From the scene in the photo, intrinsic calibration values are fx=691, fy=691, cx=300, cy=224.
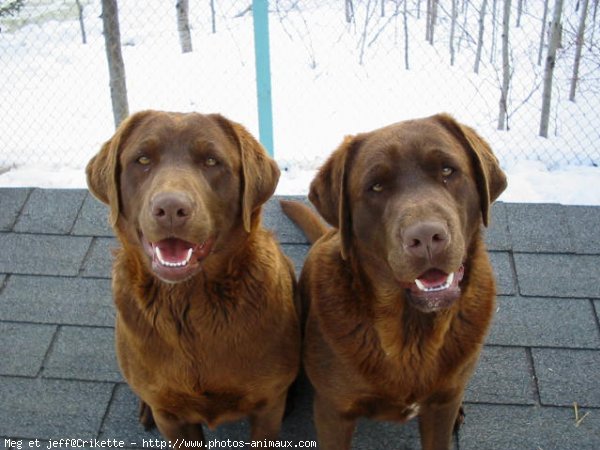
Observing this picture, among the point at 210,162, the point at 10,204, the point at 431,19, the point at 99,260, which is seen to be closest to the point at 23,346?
the point at 99,260

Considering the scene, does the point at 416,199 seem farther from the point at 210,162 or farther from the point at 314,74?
the point at 314,74

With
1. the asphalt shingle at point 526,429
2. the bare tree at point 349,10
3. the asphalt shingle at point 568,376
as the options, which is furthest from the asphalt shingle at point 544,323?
the bare tree at point 349,10

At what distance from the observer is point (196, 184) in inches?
95.1

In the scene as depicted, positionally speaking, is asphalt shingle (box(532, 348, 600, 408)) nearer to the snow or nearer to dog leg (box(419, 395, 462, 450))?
dog leg (box(419, 395, 462, 450))

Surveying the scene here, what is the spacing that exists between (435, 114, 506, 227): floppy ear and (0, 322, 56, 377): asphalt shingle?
7.69 ft

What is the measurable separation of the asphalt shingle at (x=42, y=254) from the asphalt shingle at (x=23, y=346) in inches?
16.5

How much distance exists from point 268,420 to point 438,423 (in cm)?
70

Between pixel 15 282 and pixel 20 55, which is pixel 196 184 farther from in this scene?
pixel 20 55

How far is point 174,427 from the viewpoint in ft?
9.40

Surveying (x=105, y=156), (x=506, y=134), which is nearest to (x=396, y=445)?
(x=105, y=156)

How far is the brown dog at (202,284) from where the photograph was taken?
Result: 8.27ft

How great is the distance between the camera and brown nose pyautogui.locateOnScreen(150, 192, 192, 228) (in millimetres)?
2270

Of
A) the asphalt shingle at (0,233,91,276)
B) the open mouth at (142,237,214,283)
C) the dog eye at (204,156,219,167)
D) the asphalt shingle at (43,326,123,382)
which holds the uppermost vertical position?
the dog eye at (204,156,219,167)

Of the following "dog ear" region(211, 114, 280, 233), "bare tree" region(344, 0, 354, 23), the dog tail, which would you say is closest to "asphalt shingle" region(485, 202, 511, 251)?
the dog tail
